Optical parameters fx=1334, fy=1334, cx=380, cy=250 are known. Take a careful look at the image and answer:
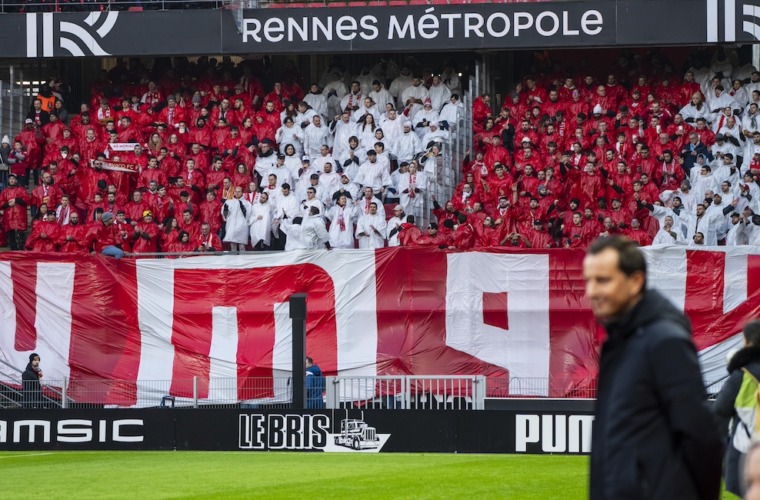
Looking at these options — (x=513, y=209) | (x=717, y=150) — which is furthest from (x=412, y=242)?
(x=717, y=150)

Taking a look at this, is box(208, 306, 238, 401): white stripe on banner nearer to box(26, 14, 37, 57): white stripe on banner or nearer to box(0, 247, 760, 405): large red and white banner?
box(0, 247, 760, 405): large red and white banner

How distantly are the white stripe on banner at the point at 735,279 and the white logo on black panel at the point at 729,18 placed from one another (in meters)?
7.03

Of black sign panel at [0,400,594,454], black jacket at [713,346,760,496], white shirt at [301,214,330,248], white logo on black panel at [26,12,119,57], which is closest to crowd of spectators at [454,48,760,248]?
white shirt at [301,214,330,248]

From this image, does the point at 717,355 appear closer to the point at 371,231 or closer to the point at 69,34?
the point at 371,231

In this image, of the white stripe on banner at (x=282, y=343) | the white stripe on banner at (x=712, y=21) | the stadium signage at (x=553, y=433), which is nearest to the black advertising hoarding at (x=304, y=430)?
the stadium signage at (x=553, y=433)

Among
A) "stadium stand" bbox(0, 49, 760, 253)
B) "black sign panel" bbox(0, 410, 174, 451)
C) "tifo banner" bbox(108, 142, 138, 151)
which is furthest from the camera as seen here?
"tifo banner" bbox(108, 142, 138, 151)

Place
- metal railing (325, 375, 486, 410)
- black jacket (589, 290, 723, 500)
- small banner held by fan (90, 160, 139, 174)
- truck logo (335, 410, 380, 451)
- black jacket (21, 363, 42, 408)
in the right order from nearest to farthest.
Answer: black jacket (589, 290, 723, 500) → truck logo (335, 410, 380, 451) → metal railing (325, 375, 486, 410) → black jacket (21, 363, 42, 408) → small banner held by fan (90, 160, 139, 174)

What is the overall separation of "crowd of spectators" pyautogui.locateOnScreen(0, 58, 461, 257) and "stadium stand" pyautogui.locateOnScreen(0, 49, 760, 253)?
1.7 inches

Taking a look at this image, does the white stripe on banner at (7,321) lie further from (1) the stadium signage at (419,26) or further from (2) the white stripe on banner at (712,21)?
(2) the white stripe on banner at (712,21)

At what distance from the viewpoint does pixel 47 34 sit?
29.4m

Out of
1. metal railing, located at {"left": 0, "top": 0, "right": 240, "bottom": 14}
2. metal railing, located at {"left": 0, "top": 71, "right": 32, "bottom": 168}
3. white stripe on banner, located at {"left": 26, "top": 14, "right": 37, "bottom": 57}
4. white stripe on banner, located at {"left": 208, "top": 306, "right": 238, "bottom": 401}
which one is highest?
metal railing, located at {"left": 0, "top": 0, "right": 240, "bottom": 14}

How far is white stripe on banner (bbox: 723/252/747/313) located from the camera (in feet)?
71.8

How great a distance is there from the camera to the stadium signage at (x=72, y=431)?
2053 centimetres

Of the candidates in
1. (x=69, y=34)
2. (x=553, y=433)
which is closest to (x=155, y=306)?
(x=553, y=433)
